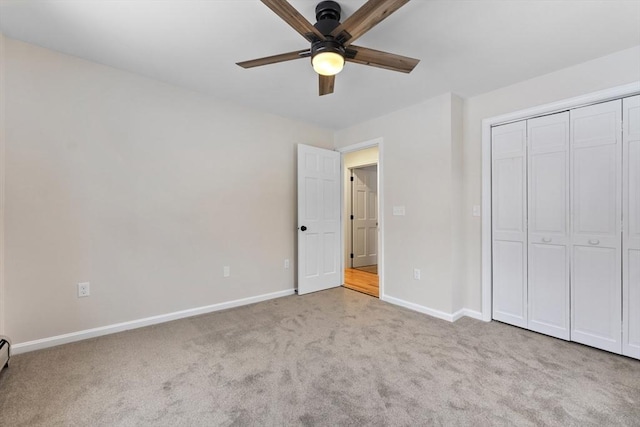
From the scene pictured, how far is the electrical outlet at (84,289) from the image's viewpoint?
2.44 metres

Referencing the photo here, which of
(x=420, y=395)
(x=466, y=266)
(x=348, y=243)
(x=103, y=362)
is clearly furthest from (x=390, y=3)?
(x=348, y=243)

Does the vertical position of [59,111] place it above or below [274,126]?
below

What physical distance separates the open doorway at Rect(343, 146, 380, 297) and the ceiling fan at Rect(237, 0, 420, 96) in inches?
135

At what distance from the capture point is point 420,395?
5.68ft

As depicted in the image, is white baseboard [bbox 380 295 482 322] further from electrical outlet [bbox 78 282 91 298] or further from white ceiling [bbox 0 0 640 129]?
electrical outlet [bbox 78 282 91 298]

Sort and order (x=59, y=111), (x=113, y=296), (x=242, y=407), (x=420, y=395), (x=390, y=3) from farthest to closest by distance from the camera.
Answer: (x=113, y=296) < (x=59, y=111) < (x=420, y=395) < (x=242, y=407) < (x=390, y=3)

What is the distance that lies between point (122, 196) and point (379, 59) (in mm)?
2543

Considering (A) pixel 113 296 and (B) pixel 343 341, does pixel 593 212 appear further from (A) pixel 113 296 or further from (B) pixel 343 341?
(A) pixel 113 296

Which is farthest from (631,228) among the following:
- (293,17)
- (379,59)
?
(293,17)

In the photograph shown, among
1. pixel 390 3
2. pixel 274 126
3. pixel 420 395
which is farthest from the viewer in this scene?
pixel 274 126

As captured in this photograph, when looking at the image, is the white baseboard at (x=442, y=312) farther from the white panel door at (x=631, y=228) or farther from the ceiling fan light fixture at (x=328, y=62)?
the ceiling fan light fixture at (x=328, y=62)

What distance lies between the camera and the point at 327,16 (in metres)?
1.74

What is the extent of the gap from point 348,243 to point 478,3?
4413 mm

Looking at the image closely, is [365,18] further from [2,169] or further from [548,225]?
[2,169]
